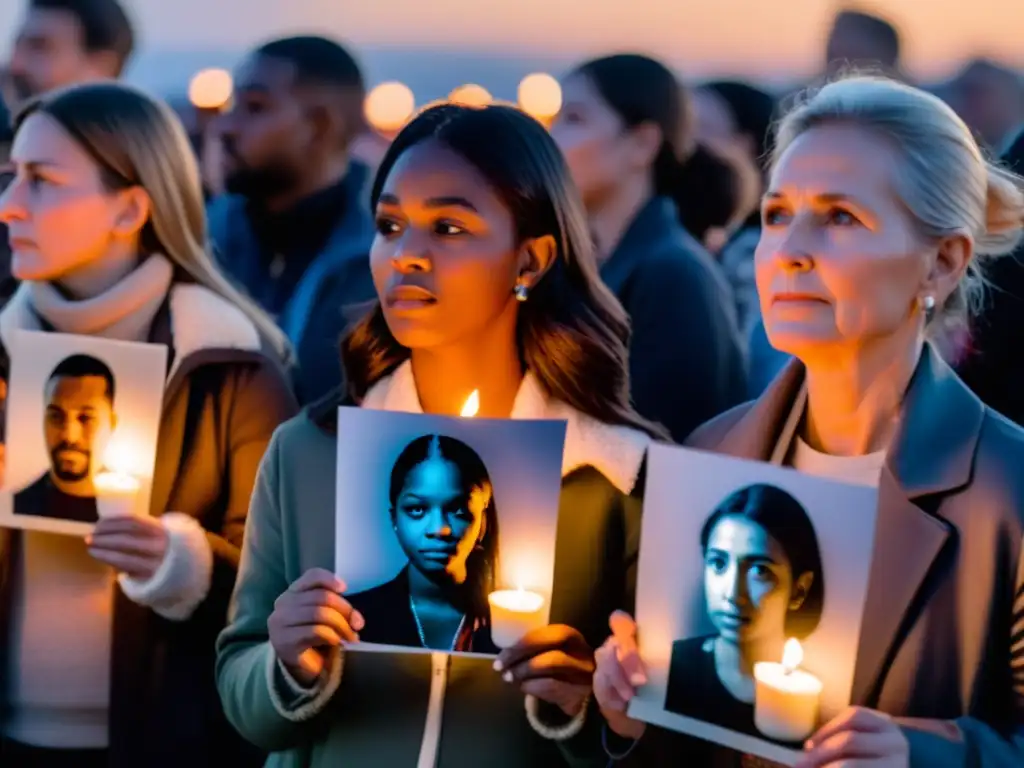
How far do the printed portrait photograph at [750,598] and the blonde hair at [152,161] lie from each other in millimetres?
994

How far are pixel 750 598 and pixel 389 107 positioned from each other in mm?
2071

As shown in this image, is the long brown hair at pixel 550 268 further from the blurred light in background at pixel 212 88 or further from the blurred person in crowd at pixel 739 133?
the blurred light in background at pixel 212 88

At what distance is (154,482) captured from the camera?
2.18m

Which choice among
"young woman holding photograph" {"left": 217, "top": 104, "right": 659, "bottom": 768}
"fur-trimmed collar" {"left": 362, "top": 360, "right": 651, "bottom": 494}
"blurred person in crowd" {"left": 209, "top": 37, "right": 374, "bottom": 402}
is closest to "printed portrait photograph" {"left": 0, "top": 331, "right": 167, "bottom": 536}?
"young woman holding photograph" {"left": 217, "top": 104, "right": 659, "bottom": 768}

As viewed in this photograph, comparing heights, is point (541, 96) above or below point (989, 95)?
below

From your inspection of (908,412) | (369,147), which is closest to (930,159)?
(908,412)

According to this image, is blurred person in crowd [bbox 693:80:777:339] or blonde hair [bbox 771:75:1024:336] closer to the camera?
blonde hair [bbox 771:75:1024:336]

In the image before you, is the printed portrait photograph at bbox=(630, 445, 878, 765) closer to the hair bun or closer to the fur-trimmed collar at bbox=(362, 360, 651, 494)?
the fur-trimmed collar at bbox=(362, 360, 651, 494)

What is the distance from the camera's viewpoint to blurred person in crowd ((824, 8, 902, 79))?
346 cm

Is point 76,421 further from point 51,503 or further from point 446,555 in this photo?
point 446,555

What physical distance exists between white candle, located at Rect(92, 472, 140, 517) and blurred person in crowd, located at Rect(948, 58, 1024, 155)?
2445mm

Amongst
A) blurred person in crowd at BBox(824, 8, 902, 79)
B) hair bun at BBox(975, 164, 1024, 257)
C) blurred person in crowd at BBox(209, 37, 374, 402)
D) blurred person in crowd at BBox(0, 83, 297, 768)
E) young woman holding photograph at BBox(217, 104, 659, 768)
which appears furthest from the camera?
blurred person in crowd at BBox(824, 8, 902, 79)

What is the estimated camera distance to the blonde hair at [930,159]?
1.47 m

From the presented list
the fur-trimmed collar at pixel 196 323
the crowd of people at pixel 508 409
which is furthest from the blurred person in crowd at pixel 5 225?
the fur-trimmed collar at pixel 196 323
